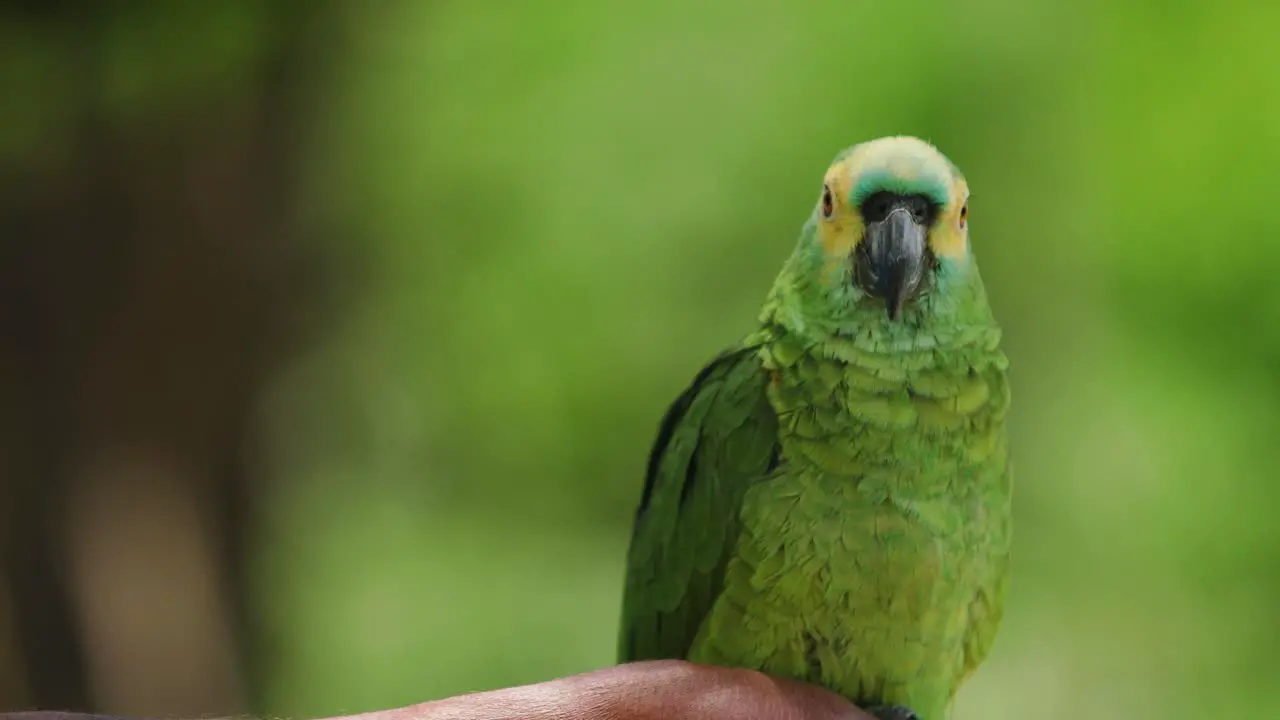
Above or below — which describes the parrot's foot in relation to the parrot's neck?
below

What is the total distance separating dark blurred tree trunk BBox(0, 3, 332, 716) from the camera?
1874 mm

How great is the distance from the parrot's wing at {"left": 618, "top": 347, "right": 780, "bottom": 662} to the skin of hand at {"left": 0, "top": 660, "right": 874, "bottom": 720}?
0.14 meters

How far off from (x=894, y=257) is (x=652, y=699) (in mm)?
541

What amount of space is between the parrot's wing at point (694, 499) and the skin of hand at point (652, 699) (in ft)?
0.46

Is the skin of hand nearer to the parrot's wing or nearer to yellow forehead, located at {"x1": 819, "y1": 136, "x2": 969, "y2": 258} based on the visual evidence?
the parrot's wing

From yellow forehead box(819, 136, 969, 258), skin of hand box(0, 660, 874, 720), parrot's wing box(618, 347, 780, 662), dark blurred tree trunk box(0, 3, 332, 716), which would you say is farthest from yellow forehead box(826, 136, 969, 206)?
dark blurred tree trunk box(0, 3, 332, 716)

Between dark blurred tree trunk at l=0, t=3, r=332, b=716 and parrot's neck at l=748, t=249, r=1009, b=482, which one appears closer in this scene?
parrot's neck at l=748, t=249, r=1009, b=482

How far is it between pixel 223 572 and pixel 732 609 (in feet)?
3.96

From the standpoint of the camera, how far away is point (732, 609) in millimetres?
1186

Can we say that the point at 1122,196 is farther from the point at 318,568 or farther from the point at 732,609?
the point at 318,568

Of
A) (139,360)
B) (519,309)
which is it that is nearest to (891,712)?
(519,309)

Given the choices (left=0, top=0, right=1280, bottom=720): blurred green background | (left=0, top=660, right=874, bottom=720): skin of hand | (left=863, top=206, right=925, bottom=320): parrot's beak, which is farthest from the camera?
(left=0, top=0, right=1280, bottom=720): blurred green background

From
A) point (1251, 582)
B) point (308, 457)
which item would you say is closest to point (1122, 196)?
point (1251, 582)

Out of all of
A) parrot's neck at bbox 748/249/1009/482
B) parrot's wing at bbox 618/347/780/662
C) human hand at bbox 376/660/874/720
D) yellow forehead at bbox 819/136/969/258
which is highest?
yellow forehead at bbox 819/136/969/258
